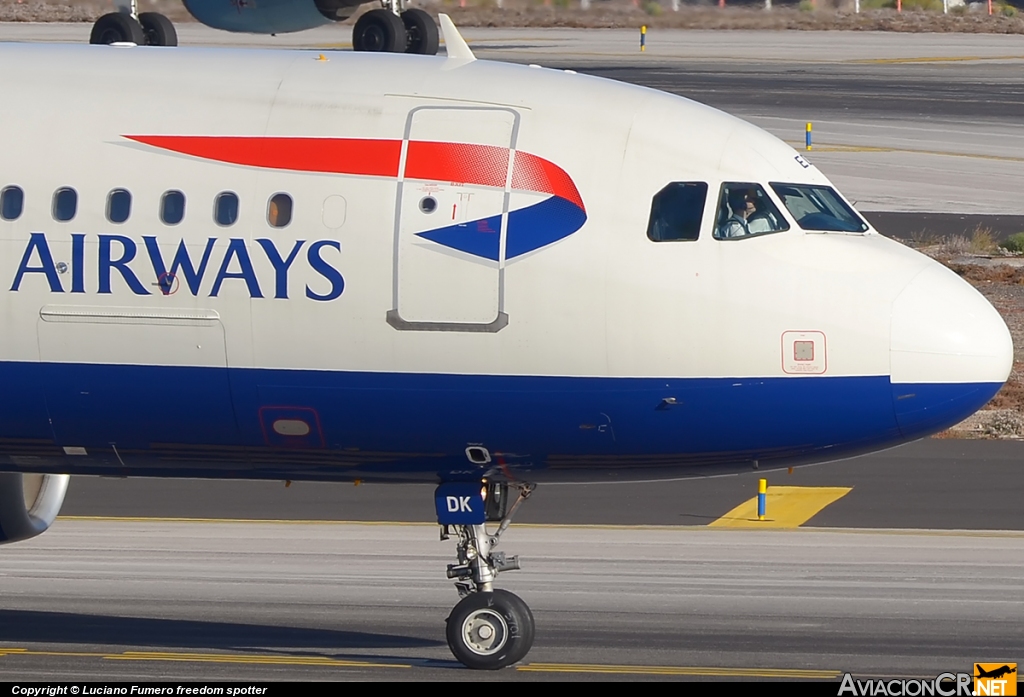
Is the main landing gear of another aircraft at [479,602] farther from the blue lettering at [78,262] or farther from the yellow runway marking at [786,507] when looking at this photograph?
the yellow runway marking at [786,507]

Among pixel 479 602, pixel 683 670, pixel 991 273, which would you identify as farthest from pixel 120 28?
pixel 683 670

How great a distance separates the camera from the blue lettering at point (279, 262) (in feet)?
39.6

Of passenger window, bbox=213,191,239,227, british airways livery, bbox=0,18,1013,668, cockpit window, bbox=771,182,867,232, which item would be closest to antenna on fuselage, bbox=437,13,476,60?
british airways livery, bbox=0,18,1013,668

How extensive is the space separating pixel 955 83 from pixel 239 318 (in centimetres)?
5479

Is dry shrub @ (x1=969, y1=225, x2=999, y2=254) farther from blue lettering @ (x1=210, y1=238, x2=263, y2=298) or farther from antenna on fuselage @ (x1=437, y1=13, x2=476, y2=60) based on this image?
blue lettering @ (x1=210, y1=238, x2=263, y2=298)

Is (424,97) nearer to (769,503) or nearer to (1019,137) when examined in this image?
(769,503)

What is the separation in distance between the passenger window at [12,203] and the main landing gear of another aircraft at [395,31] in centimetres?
2802

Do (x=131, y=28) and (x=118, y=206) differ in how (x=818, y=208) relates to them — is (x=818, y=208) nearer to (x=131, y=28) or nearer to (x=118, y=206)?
(x=118, y=206)

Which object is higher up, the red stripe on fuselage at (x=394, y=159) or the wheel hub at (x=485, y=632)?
the red stripe on fuselage at (x=394, y=159)

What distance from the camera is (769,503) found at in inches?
777

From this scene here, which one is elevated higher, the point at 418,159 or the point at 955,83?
the point at 418,159

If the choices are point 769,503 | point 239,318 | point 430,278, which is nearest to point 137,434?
point 239,318

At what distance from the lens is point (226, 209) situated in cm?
1219
